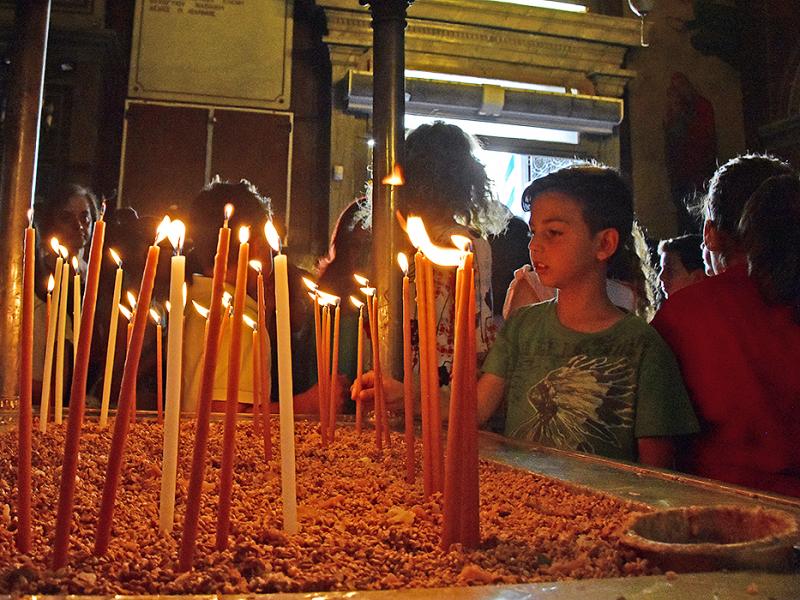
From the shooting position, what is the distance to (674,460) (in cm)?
169

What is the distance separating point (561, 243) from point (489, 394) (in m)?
0.42

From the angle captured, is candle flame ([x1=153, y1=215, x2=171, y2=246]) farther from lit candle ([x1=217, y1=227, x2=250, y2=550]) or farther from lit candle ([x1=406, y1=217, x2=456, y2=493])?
lit candle ([x1=406, y1=217, x2=456, y2=493])

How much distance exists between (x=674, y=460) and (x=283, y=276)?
4.05ft

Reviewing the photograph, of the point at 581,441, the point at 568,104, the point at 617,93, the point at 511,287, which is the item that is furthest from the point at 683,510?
the point at 617,93

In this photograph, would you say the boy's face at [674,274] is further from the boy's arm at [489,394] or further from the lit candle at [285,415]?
the lit candle at [285,415]

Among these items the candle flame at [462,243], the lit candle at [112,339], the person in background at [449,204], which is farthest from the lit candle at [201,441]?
the person in background at [449,204]

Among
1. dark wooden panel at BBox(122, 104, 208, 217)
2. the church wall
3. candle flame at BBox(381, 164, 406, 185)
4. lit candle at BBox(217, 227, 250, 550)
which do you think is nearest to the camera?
lit candle at BBox(217, 227, 250, 550)

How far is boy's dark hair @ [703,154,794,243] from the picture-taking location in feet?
6.38

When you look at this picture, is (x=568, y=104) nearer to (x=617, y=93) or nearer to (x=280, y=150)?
(x=617, y=93)

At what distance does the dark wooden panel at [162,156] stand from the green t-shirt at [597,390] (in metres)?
5.17

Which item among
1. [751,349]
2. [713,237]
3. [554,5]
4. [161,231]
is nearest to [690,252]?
[713,237]

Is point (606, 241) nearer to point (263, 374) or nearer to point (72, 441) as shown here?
point (263, 374)

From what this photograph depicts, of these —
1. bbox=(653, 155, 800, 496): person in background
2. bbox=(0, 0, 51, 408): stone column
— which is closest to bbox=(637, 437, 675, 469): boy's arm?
bbox=(653, 155, 800, 496): person in background

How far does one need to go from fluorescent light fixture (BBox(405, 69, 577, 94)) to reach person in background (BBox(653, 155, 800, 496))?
530 centimetres
